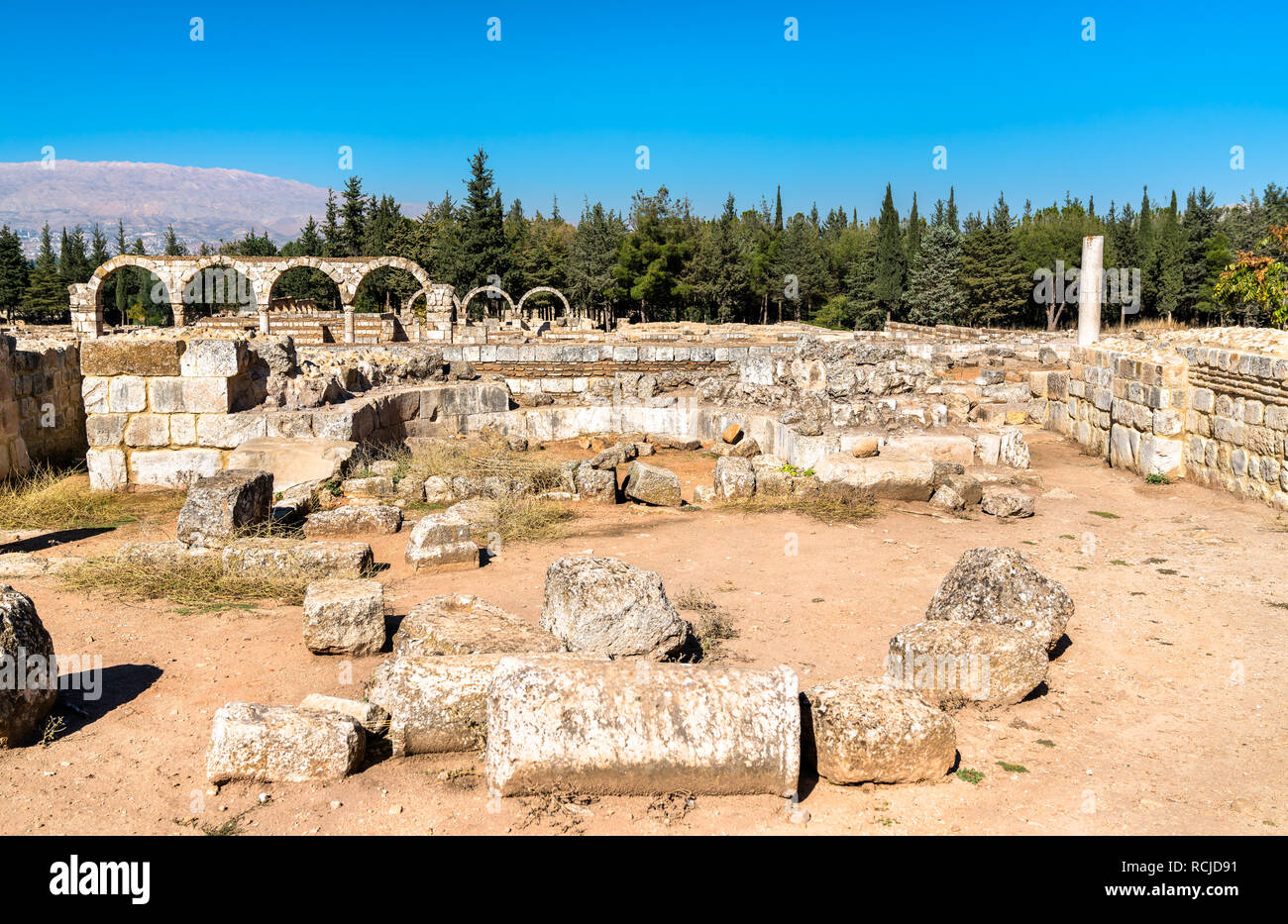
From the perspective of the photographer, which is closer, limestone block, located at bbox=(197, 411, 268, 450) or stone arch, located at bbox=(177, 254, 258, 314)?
limestone block, located at bbox=(197, 411, 268, 450)

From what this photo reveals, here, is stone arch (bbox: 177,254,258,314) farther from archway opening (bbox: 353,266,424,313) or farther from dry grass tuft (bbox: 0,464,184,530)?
dry grass tuft (bbox: 0,464,184,530)

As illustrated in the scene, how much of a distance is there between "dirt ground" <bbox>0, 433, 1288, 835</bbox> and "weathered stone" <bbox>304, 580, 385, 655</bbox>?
158 millimetres

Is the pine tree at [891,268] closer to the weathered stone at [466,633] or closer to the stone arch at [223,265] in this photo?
the stone arch at [223,265]

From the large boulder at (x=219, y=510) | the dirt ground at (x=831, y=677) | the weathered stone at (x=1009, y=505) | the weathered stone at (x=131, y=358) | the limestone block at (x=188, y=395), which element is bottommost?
the dirt ground at (x=831, y=677)

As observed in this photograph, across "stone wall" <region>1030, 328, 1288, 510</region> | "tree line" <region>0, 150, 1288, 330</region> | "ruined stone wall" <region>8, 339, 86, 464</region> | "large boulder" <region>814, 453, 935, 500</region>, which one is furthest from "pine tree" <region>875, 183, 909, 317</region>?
"ruined stone wall" <region>8, 339, 86, 464</region>

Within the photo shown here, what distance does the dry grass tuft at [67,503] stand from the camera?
8453 mm

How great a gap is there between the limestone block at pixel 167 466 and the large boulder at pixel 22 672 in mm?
6244

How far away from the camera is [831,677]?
16.7 feet

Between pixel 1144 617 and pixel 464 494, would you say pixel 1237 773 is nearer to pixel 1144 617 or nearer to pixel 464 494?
pixel 1144 617

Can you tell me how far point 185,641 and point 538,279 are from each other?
48648mm

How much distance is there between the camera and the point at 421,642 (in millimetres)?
4719

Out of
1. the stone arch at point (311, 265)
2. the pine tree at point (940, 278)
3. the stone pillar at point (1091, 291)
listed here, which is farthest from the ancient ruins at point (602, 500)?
the pine tree at point (940, 278)

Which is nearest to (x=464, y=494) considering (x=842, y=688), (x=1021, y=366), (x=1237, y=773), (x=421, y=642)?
(x=421, y=642)

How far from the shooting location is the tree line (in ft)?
158
